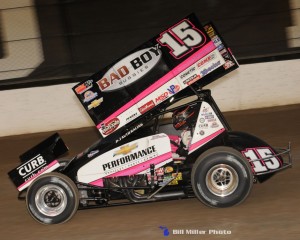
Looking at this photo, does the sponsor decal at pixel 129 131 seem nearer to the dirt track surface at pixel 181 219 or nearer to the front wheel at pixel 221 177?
the front wheel at pixel 221 177

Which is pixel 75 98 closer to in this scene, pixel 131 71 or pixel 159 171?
pixel 131 71

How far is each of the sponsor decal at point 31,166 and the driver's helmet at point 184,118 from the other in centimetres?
160

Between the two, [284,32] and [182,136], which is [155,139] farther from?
[284,32]

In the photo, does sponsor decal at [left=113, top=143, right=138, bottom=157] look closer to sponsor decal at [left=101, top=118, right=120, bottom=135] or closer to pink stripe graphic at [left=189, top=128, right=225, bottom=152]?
sponsor decal at [left=101, top=118, right=120, bottom=135]

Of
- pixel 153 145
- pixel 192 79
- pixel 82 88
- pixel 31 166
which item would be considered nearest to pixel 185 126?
pixel 153 145

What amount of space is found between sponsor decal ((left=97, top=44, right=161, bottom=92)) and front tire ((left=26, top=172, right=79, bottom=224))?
114cm

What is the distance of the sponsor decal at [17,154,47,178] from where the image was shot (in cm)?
692

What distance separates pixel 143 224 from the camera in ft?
21.5

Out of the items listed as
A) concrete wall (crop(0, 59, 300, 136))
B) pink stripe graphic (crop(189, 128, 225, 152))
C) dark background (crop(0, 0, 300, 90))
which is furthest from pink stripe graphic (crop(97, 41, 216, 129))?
dark background (crop(0, 0, 300, 90))

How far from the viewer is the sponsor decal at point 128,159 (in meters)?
→ 6.74

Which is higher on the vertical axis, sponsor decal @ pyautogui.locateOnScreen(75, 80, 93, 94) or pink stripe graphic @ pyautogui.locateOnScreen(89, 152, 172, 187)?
sponsor decal @ pyautogui.locateOnScreen(75, 80, 93, 94)

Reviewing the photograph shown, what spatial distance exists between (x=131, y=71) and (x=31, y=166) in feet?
5.26

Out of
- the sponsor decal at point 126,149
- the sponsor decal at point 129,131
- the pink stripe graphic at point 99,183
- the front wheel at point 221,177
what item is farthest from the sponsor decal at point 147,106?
the pink stripe graphic at point 99,183

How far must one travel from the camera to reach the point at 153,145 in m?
6.74
